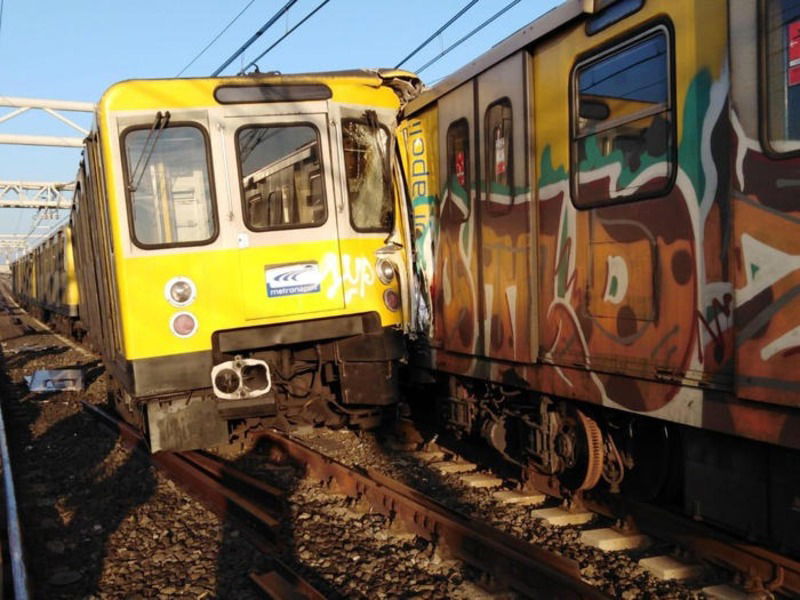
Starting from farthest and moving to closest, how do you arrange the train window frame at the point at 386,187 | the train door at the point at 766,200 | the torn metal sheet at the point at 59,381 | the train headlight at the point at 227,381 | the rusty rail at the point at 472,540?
the torn metal sheet at the point at 59,381 → the train window frame at the point at 386,187 → the train headlight at the point at 227,381 → the rusty rail at the point at 472,540 → the train door at the point at 766,200

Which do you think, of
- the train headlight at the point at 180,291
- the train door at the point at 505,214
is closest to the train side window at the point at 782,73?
the train door at the point at 505,214

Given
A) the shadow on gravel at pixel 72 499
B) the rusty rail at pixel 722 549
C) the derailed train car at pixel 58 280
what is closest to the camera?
the rusty rail at pixel 722 549

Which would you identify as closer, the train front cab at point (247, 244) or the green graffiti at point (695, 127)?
the green graffiti at point (695, 127)

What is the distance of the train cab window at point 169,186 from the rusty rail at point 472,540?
7.63 feet

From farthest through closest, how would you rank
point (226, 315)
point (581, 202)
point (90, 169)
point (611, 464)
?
point (90, 169) → point (226, 315) → point (611, 464) → point (581, 202)

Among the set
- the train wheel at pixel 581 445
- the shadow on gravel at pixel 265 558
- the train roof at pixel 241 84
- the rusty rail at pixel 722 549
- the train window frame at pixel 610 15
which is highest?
the train roof at pixel 241 84

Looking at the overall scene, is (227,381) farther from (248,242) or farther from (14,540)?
(14,540)

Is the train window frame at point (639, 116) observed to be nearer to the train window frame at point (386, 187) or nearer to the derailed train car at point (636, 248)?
the derailed train car at point (636, 248)

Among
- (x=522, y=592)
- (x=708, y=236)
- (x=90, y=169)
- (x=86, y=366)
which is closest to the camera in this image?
(x=708, y=236)

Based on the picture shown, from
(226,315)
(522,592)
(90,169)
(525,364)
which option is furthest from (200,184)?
(522,592)

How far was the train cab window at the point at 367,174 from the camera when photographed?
6.80 metres

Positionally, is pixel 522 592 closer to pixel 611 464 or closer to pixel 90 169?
pixel 611 464

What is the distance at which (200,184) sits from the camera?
6.38 metres

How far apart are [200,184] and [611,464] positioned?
3.90 m
